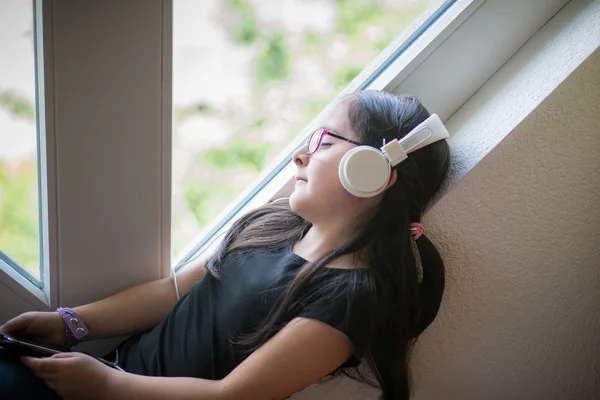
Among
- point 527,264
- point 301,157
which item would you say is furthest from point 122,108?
point 527,264

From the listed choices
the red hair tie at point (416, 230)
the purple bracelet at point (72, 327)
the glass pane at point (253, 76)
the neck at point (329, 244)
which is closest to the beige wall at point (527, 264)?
the red hair tie at point (416, 230)

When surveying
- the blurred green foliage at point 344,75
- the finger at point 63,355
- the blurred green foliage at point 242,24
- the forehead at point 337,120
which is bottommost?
the finger at point 63,355

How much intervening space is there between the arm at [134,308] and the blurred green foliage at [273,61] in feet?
1.36

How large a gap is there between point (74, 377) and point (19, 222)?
34cm

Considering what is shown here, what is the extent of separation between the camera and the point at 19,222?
1017 millimetres

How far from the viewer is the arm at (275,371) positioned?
2.67 feet

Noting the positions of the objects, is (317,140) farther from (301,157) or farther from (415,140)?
(415,140)

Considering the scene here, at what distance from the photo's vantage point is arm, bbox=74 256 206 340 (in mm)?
988

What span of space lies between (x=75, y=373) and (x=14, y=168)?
393 millimetres

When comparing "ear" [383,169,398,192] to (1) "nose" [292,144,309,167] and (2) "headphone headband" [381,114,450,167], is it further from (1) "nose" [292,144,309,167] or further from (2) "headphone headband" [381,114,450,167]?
(1) "nose" [292,144,309,167]

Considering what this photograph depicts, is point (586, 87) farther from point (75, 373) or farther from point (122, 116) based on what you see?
point (75, 373)

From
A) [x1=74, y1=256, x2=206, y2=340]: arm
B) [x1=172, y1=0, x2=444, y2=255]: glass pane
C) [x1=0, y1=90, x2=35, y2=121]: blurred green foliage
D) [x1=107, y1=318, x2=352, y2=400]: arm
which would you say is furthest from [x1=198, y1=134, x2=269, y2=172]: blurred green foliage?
[x1=107, y1=318, x2=352, y2=400]: arm

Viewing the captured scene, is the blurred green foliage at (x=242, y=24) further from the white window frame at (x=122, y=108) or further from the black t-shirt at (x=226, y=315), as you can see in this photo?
the black t-shirt at (x=226, y=315)

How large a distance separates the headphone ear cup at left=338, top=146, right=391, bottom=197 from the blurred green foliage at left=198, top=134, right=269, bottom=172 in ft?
1.26
